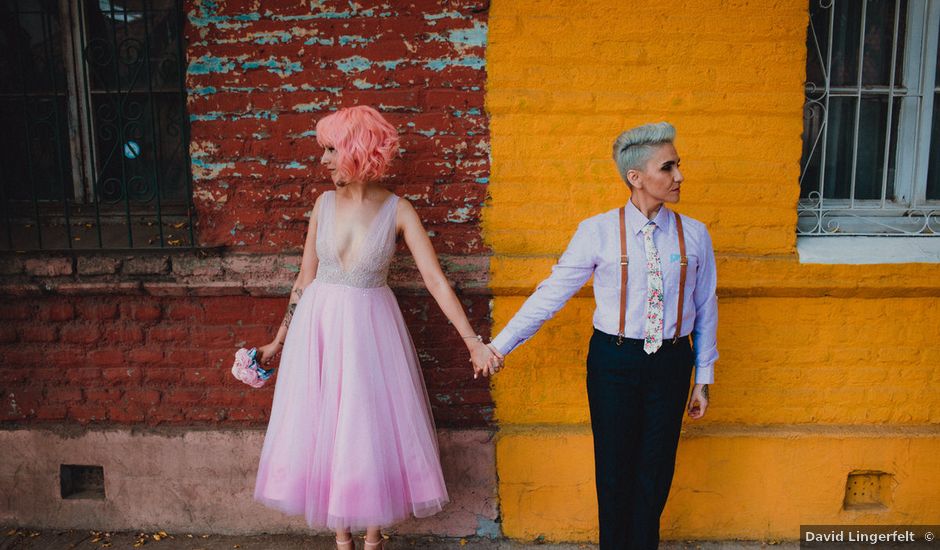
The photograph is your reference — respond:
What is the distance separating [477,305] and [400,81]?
1.20m

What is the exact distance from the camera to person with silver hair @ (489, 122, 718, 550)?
2.75m

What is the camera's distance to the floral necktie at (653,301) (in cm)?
274

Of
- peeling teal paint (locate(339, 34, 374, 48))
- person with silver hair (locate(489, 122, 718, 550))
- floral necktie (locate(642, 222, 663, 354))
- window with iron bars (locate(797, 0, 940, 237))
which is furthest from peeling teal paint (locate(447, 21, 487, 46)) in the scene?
window with iron bars (locate(797, 0, 940, 237))

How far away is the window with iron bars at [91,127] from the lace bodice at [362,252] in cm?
104

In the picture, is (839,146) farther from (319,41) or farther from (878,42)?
(319,41)

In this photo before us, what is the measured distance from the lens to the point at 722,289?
344cm

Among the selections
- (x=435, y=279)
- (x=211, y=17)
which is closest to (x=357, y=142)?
(x=435, y=279)

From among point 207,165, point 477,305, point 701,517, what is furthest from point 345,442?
point 701,517

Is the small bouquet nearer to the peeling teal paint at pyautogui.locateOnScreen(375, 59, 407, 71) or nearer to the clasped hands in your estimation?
the clasped hands

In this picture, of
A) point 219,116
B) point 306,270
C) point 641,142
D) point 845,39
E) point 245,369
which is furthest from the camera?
point 845,39

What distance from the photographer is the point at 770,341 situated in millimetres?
3529

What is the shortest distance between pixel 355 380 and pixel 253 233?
3.62ft

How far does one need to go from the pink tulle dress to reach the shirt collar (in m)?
1.04

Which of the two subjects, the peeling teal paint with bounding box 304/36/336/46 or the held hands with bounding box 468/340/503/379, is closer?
the held hands with bounding box 468/340/503/379
